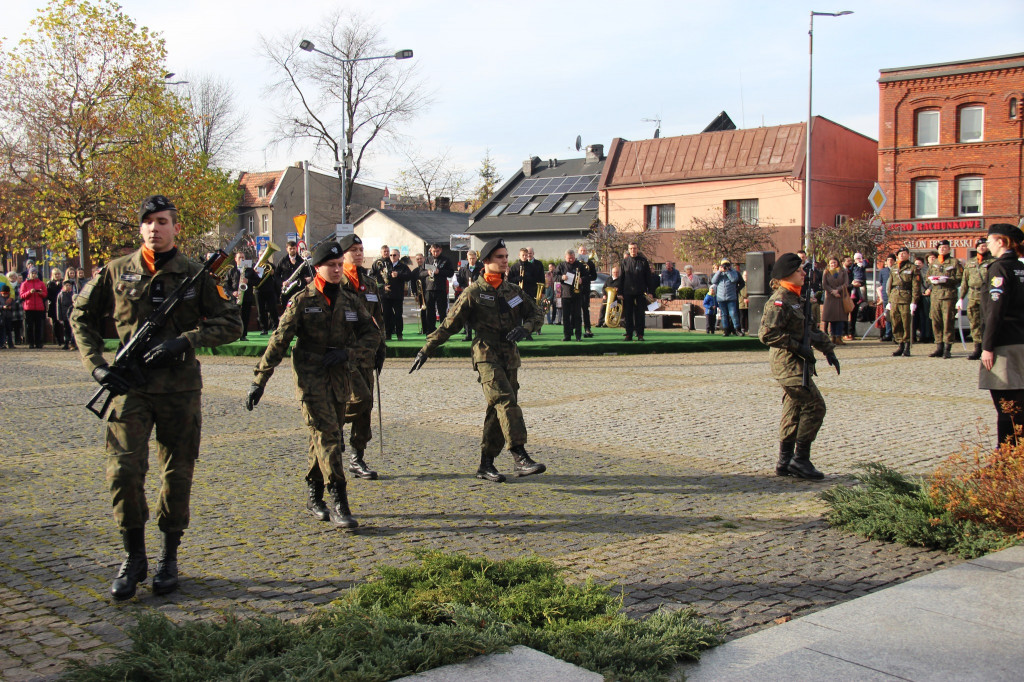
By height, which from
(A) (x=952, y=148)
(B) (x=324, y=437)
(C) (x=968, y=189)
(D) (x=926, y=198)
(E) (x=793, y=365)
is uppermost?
(A) (x=952, y=148)

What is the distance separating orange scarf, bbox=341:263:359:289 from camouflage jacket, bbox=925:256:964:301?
40.5 ft

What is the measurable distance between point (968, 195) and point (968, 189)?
0.91ft

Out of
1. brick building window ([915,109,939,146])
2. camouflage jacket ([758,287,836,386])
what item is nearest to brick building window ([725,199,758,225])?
brick building window ([915,109,939,146])

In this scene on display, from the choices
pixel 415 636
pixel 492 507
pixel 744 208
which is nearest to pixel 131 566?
pixel 415 636

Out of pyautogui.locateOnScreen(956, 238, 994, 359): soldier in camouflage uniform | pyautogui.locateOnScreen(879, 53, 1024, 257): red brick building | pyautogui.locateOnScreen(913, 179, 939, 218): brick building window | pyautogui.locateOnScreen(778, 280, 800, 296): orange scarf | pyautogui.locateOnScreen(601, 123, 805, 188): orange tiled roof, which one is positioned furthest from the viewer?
pyautogui.locateOnScreen(601, 123, 805, 188): orange tiled roof

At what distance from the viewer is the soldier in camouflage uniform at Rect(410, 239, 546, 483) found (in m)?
7.29

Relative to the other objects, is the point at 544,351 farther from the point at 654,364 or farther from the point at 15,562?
the point at 15,562

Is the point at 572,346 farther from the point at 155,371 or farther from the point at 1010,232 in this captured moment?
the point at 155,371

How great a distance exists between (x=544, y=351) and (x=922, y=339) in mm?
8744

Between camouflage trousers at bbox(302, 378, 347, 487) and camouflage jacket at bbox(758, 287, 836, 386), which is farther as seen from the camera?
camouflage jacket at bbox(758, 287, 836, 386)

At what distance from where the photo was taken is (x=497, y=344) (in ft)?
24.7

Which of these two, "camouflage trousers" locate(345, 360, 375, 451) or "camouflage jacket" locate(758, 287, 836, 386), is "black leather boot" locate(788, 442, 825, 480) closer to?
"camouflage jacket" locate(758, 287, 836, 386)

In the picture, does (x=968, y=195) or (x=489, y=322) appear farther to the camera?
(x=968, y=195)

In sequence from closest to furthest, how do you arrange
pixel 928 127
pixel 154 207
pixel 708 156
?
pixel 154 207 < pixel 928 127 < pixel 708 156
